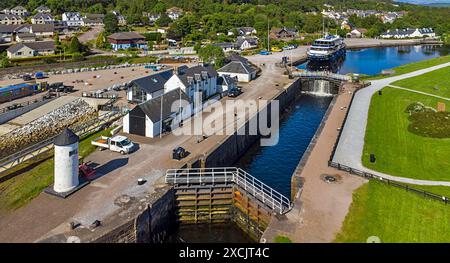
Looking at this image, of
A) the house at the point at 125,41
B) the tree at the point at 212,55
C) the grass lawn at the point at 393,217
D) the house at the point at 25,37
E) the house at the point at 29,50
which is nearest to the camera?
the grass lawn at the point at 393,217

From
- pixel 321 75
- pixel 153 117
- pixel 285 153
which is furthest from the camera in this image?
pixel 321 75

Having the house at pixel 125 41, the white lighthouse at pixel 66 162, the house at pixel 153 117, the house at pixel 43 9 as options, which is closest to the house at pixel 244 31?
the house at pixel 125 41

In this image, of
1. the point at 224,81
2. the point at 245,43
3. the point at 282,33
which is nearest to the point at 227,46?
the point at 245,43

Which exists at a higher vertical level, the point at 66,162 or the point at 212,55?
the point at 212,55

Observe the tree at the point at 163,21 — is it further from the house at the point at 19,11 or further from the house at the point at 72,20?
the house at the point at 19,11

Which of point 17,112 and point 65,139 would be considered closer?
point 65,139

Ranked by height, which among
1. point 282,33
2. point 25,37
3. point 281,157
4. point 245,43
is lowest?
point 281,157

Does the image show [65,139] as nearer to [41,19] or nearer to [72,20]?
[41,19]

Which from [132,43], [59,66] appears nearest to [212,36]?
[132,43]
